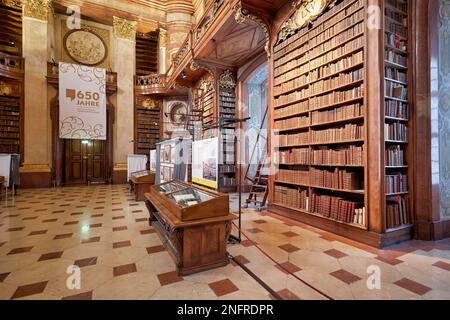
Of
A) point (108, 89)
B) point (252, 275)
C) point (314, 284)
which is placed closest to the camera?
point (314, 284)

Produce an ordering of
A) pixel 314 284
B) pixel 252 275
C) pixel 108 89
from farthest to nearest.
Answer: pixel 108 89 → pixel 252 275 → pixel 314 284

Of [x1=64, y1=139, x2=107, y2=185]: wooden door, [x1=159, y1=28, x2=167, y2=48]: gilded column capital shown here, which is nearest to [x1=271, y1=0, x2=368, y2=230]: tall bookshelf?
[x1=159, y1=28, x2=167, y2=48]: gilded column capital

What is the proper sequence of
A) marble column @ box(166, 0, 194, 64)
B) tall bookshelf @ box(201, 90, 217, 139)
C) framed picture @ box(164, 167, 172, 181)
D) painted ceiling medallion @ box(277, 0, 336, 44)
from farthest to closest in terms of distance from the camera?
1. marble column @ box(166, 0, 194, 64)
2. tall bookshelf @ box(201, 90, 217, 139)
3. framed picture @ box(164, 167, 172, 181)
4. painted ceiling medallion @ box(277, 0, 336, 44)

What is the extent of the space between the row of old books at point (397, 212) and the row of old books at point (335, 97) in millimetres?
1382

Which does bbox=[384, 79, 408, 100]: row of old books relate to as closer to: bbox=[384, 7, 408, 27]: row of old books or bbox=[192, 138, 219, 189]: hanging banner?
bbox=[384, 7, 408, 27]: row of old books

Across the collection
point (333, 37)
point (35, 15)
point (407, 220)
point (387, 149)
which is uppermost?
point (35, 15)

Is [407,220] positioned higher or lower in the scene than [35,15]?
lower

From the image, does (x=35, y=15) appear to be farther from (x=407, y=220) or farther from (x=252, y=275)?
(x=407, y=220)

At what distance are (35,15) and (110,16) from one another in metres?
2.54

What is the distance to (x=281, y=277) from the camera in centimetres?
191

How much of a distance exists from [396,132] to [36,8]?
37.8 feet

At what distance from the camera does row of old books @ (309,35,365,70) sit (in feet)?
9.14

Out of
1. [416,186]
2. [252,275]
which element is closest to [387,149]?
[416,186]

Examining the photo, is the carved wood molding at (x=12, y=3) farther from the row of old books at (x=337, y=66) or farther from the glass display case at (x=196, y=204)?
the row of old books at (x=337, y=66)
